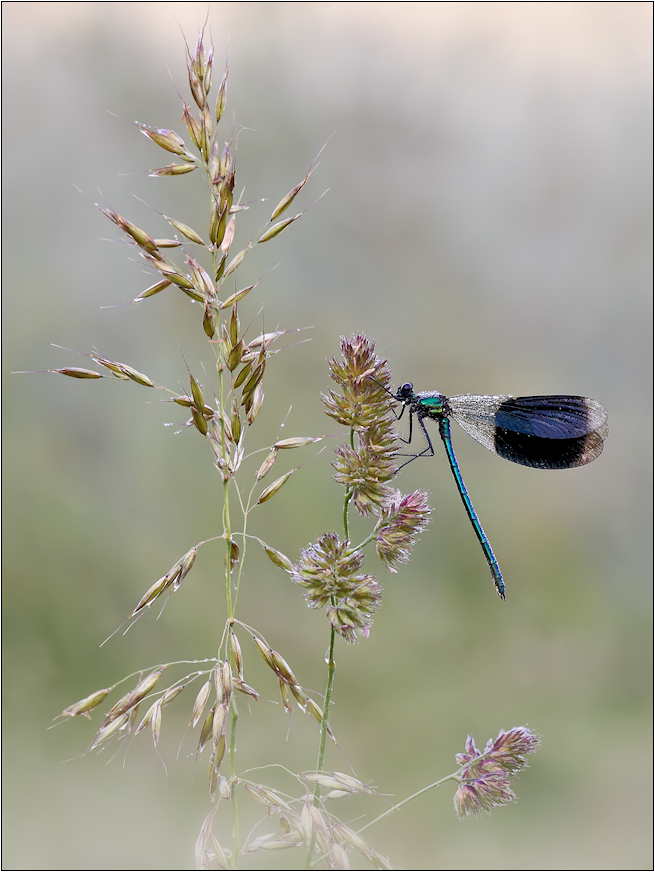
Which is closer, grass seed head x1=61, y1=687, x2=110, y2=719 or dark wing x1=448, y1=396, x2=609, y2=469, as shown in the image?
grass seed head x1=61, y1=687, x2=110, y2=719

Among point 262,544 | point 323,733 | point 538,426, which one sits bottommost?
point 323,733

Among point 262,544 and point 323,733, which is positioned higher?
point 262,544

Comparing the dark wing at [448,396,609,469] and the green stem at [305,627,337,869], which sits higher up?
the dark wing at [448,396,609,469]

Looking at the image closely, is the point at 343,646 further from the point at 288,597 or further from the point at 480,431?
the point at 480,431

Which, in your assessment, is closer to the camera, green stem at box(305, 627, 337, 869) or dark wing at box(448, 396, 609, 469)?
green stem at box(305, 627, 337, 869)

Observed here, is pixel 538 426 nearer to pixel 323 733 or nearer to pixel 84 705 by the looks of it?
pixel 323 733

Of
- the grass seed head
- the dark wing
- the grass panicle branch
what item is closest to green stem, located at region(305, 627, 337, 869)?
the grass panicle branch

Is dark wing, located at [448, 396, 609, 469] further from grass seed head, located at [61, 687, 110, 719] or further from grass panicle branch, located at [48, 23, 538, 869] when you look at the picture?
grass seed head, located at [61, 687, 110, 719]

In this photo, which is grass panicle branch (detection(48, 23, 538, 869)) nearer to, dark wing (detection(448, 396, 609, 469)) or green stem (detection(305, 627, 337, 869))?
green stem (detection(305, 627, 337, 869))

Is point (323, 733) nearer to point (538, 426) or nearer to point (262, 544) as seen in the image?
point (262, 544)

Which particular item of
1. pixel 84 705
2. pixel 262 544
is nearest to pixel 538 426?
pixel 262 544

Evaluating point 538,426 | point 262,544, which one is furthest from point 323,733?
point 538,426

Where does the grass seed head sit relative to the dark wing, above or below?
below

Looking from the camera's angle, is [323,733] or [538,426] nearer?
[323,733]
